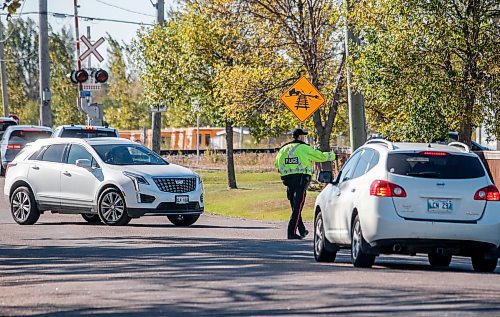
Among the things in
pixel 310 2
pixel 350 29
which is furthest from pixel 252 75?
pixel 350 29

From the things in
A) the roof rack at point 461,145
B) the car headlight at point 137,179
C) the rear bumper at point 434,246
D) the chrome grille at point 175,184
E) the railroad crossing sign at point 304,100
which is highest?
the railroad crossing sign at point 304,100

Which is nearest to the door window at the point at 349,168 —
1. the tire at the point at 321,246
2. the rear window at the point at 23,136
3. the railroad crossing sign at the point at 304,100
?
the tire at the point at 321,246

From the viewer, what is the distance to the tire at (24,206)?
24.4m

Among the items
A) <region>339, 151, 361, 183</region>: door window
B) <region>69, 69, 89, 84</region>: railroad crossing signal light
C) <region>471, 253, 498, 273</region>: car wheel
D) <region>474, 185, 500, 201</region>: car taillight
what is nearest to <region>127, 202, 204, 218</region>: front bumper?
<region>339, 151, 361, 183</region>: door window

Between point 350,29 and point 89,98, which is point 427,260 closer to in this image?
point 350,29

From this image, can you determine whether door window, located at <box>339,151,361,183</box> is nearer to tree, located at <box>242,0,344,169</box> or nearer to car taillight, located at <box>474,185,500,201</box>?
car taillight, located at <box>474,185,500,201</box>

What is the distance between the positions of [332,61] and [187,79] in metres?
7.45

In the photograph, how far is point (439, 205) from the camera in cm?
1420

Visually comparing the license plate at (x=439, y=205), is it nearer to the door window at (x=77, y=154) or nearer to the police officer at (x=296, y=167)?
the police officer at (x=296, y=167)

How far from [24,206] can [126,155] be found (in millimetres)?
2271

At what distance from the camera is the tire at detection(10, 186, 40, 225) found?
24.4m

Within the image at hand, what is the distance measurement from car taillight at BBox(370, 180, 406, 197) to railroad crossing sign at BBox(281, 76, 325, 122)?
1387 cm

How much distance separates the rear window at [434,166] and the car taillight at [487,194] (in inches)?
9.4

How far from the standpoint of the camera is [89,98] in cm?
4228
